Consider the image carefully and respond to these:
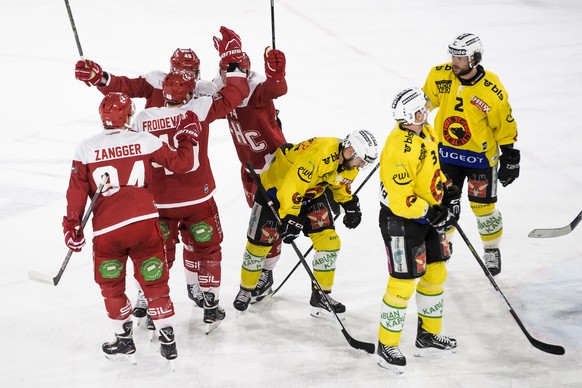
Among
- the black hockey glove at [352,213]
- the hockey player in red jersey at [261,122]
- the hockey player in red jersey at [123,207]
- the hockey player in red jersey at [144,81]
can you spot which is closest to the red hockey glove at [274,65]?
the hockey player in red jersey at [261,122]

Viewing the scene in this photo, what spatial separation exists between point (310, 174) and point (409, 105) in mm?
661

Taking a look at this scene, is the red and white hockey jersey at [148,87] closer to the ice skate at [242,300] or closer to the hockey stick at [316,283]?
the hockey stick at [316,283]

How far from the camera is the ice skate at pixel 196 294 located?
4590mm

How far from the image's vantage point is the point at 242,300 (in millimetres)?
4562

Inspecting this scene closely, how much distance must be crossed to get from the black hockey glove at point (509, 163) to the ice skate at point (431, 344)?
1.09 meters

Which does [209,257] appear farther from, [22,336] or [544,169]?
[544,169]

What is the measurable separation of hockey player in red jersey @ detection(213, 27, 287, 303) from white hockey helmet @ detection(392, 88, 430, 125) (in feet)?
2.94

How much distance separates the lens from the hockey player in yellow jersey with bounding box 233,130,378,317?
162 inches

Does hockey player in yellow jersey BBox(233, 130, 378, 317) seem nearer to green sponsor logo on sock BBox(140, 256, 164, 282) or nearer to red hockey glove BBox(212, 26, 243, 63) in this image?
red hockey glove BBox(212, 26, 243, 63)

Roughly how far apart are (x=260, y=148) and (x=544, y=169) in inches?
99.8

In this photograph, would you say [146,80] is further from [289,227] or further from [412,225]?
[412,225]

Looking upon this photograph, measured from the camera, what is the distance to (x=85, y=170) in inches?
147

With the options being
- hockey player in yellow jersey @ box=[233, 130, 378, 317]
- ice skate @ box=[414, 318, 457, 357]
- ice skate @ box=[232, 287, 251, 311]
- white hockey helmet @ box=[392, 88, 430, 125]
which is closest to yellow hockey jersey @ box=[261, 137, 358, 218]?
hockey player in yellow jersey @ box=[233, 130, 378, 317]

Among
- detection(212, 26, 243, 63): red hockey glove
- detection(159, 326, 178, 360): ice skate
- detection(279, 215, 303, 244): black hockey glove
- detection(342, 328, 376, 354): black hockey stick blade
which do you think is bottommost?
detection(342, 328, 376, 354): black hockey stick blade
